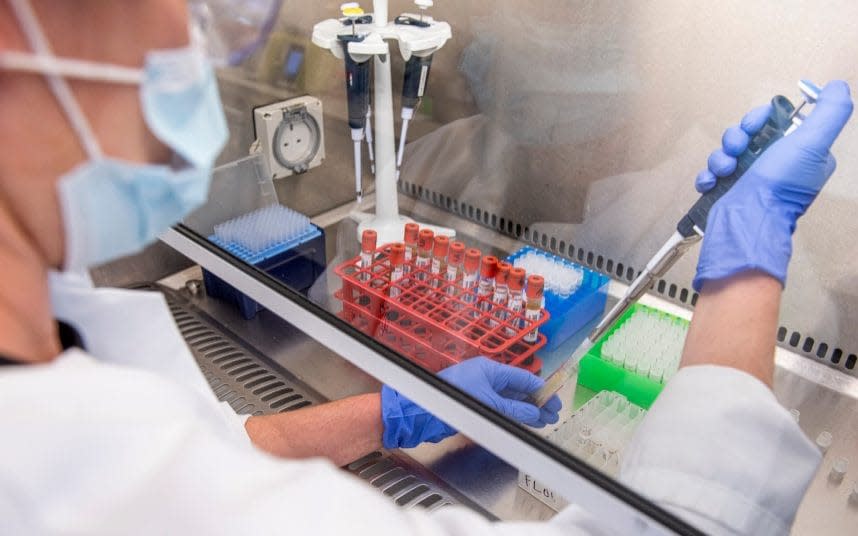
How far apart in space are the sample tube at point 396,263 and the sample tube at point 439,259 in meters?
0.06

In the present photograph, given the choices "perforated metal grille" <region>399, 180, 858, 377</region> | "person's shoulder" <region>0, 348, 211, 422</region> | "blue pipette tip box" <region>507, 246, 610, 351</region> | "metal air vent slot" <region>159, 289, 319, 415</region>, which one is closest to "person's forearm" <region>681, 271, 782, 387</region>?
"perforated metal grille" <region>399, 180, 858, 377</region>

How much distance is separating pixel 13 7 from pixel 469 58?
1130 millimetres

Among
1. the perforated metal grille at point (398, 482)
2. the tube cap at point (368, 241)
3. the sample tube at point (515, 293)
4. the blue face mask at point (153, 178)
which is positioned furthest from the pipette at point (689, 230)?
the blue face mask at point (153, 178)

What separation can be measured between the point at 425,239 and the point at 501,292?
21cm

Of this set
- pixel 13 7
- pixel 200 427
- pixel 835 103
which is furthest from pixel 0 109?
pixel 835 103

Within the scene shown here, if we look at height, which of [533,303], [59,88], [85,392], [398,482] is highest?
[59,88]

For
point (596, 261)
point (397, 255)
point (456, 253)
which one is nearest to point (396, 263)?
point (397, 255)

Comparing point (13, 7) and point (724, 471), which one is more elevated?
point (13, 7)

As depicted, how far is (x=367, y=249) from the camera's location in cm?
139

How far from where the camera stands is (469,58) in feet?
5.03

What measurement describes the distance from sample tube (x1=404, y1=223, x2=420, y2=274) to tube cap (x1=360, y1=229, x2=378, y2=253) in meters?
0.07

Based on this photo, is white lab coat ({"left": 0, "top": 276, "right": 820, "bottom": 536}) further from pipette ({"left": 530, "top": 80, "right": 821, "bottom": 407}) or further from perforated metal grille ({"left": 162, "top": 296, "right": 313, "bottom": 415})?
perforated metal grille ({"left": 162, "top": 296, "right": 313, "bottom": 415})

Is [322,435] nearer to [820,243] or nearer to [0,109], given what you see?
[0,109]

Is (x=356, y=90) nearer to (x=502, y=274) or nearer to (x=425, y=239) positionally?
(x=425, y=239)
